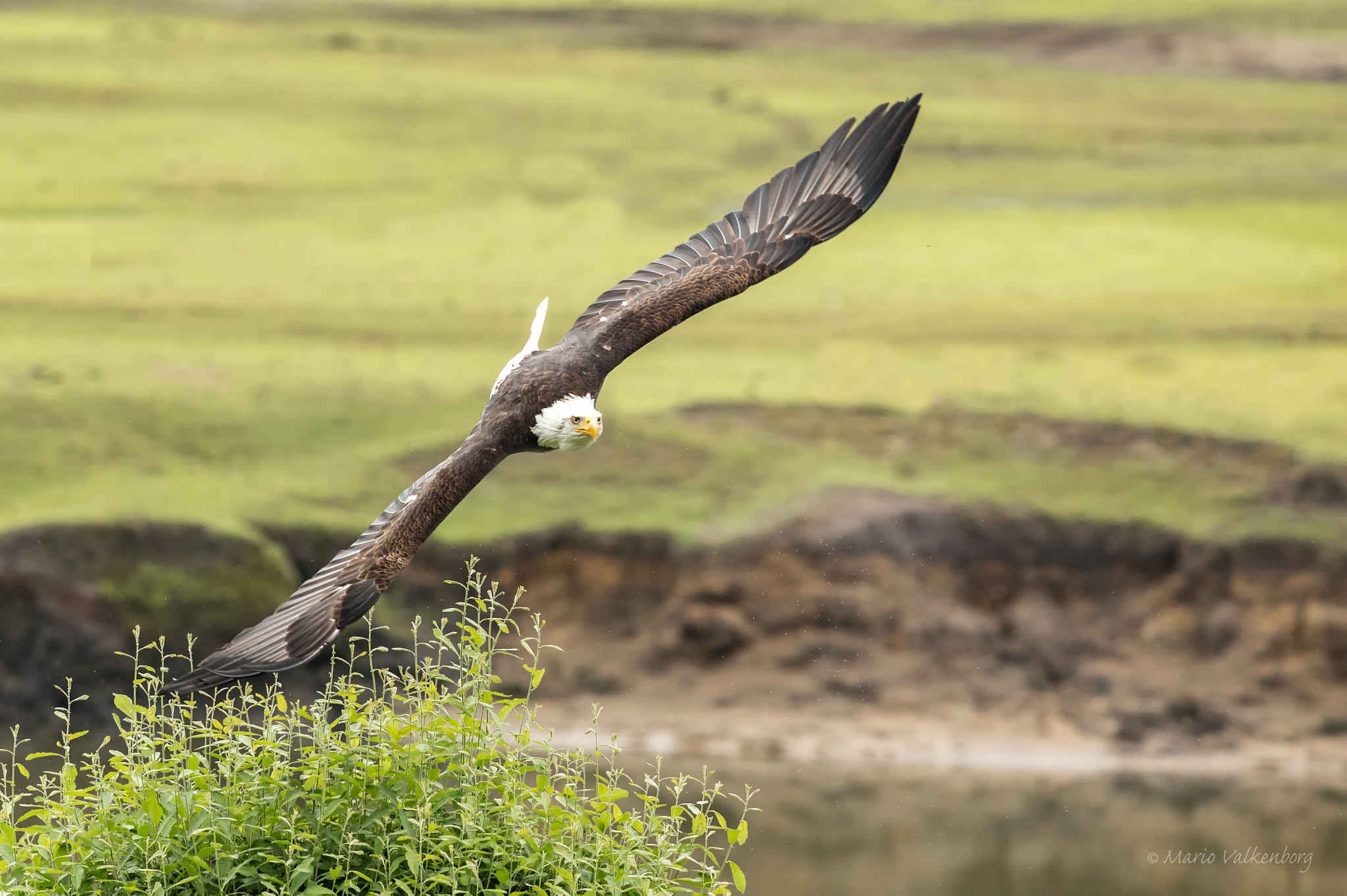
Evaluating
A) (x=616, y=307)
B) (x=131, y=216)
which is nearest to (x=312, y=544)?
(x=616, y=307)

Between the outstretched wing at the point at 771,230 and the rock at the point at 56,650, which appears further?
the rock at the point at 56,650

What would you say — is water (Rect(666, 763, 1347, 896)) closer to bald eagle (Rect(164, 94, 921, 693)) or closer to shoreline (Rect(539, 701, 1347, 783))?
shoreline (Rect(539, 701, 1347, 783))

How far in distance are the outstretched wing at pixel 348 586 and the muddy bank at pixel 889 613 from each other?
7.30m

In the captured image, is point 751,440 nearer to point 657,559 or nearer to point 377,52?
point 657,559

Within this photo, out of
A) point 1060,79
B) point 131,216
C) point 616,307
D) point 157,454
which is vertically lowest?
point 157,454

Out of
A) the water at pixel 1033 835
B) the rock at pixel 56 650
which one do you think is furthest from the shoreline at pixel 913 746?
the rock at pixel 56 650

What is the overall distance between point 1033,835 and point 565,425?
7.20m

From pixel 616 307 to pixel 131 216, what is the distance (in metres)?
18.8

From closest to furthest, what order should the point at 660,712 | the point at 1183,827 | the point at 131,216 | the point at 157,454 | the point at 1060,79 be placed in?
the point at 1183,827
the point at 660,712
the point at 157,454
the point at 131,216
the point at 1060,79

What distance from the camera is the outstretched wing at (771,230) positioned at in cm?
1072

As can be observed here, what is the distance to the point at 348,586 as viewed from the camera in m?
8.52

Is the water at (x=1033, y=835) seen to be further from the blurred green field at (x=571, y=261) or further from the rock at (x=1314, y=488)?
the rock at (x=1314, y=488)

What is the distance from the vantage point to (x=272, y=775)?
6891 millimetres

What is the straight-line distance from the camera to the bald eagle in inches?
329
